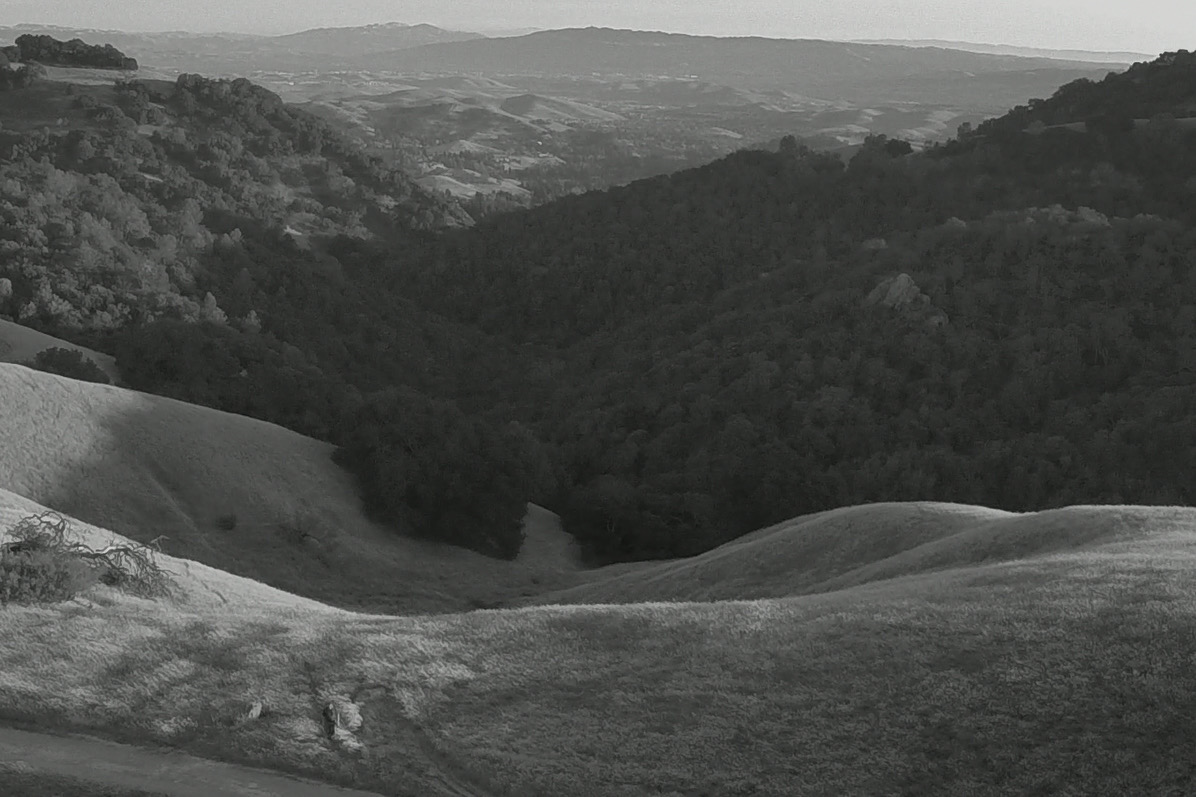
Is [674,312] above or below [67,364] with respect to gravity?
below

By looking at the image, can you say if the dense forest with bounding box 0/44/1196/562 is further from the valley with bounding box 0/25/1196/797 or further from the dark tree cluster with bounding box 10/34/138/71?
the dark tree cluster with bounding box 10/34/138/71

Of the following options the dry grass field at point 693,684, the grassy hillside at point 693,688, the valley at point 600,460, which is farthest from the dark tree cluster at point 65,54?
the grassy hillside at point 693,688

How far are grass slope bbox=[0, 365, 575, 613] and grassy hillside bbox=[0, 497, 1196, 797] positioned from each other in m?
16.2

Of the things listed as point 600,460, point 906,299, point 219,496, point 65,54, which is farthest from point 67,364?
point 65,54

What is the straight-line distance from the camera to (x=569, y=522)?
51531 mm

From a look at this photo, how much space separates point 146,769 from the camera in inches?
511

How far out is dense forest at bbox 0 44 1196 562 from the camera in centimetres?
4931

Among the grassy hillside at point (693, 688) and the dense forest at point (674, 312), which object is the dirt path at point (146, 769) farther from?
the dense forest at point (674, 312)

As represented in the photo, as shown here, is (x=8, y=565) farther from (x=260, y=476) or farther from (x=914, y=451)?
(x=914, y=451)

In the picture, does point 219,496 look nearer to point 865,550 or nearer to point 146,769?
point 865,550

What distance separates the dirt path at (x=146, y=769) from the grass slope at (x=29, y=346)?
3994cm

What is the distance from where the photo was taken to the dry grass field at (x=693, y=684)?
12297 mm

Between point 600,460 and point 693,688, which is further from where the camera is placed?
point 600,460

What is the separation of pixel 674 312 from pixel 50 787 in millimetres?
68974
